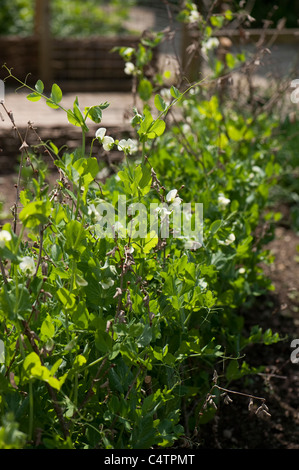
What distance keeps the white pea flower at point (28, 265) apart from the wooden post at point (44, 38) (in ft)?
17.0

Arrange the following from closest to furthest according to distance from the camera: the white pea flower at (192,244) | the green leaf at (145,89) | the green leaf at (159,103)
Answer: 1. the green leaf at (159,103)
2. the white pea flower at (192,244)
3. the green leaf at (145,89)

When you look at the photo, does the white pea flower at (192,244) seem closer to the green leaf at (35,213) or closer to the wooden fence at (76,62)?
the green leaf at (35,213)

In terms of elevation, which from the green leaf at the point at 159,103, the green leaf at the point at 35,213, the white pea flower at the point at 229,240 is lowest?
the white pea flower at the point at 229,240

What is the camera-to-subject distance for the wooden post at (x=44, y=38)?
6.19 m

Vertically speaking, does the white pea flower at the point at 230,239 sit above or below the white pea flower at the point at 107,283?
below

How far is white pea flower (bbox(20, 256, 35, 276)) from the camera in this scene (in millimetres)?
1457

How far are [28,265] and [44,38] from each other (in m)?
5.20

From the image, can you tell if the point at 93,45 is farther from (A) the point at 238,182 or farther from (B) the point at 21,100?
(A) the point at 238,182

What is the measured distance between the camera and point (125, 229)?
1.77m

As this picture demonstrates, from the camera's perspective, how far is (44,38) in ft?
20.5

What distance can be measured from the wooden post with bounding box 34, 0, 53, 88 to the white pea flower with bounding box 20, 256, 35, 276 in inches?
204

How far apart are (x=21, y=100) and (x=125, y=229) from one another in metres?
4.58

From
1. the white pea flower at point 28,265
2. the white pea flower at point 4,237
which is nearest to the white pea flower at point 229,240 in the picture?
the white pea flower at point 28,265
